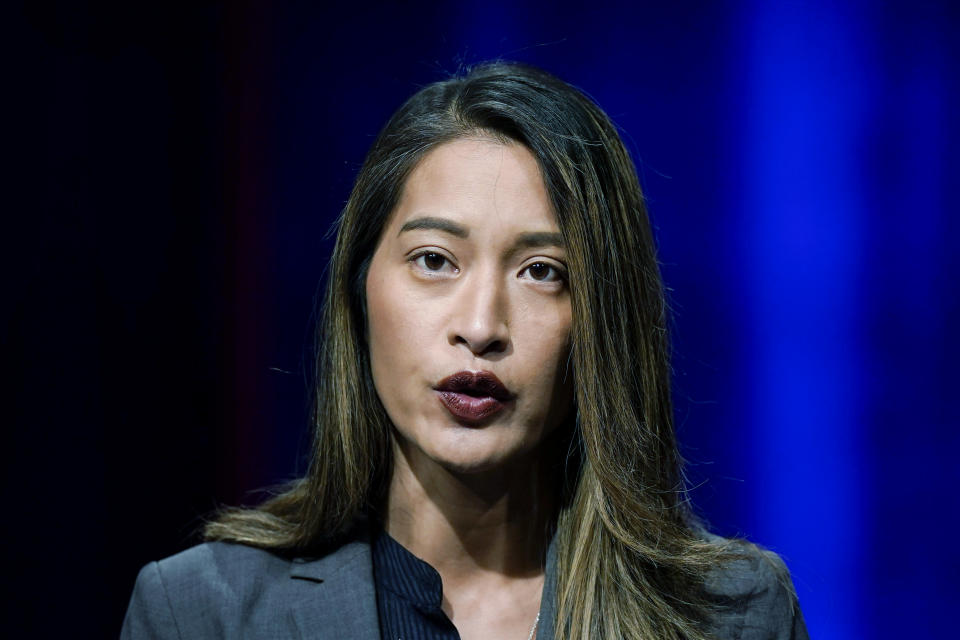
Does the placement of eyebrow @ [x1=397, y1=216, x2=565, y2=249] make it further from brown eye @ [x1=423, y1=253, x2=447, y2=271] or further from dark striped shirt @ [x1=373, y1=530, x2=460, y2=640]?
dark striped shirt @ [x1=373, y1=530, x2=460, y2=640]

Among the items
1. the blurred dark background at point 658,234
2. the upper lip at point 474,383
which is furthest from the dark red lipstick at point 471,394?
the blurred dark background at point 658,234

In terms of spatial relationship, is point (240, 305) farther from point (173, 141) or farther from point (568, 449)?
point (568, 449)

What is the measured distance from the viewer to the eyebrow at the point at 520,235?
5.57 ft

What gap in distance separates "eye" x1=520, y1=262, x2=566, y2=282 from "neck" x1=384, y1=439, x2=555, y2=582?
29cm

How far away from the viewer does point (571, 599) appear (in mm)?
1752

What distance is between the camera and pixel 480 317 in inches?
64.9

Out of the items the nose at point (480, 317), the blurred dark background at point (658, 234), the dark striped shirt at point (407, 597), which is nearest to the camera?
the nose at point (480, 317)

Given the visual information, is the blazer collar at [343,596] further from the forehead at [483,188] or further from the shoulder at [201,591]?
the forehead at [483,188]

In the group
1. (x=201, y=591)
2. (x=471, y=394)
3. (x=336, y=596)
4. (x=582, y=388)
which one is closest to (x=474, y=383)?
(x=471, y=394)

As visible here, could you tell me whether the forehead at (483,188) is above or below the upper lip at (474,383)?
above

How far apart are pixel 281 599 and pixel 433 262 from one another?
57cm

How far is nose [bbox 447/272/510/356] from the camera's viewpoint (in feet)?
5.40

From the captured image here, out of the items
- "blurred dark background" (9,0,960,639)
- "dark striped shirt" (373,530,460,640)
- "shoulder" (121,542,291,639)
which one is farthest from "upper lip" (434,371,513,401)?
"blurred dark background" (9,0,960,639)

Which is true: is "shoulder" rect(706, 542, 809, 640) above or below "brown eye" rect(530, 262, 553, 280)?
below
